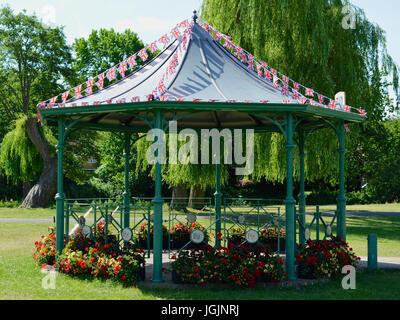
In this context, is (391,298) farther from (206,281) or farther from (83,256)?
(83,256)

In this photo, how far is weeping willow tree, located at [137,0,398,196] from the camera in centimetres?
1628

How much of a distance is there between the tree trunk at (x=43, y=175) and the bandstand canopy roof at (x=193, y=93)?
17749 mm

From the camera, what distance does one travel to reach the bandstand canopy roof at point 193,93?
827 cm

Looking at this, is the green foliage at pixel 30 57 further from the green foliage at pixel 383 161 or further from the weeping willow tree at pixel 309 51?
the green foliage at pixel 383 161

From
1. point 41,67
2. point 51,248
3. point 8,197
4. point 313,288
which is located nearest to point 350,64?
point 313,288

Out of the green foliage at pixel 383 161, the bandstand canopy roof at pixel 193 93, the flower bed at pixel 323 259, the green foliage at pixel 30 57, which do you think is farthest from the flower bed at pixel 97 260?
the green foliage at pixel 30 57

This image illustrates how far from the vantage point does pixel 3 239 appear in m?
15.1

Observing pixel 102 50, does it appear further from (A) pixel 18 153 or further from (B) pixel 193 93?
(B) pixel 193 93

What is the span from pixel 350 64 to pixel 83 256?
12420 mm

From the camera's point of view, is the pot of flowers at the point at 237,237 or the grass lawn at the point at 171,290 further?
the pot of flowers at the point at 237,237

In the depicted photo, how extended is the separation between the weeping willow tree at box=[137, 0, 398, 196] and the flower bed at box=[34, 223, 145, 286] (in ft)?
29.5

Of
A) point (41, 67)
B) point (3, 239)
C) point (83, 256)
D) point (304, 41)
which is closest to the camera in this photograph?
point (83, 256)

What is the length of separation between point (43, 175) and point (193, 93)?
22.4m
